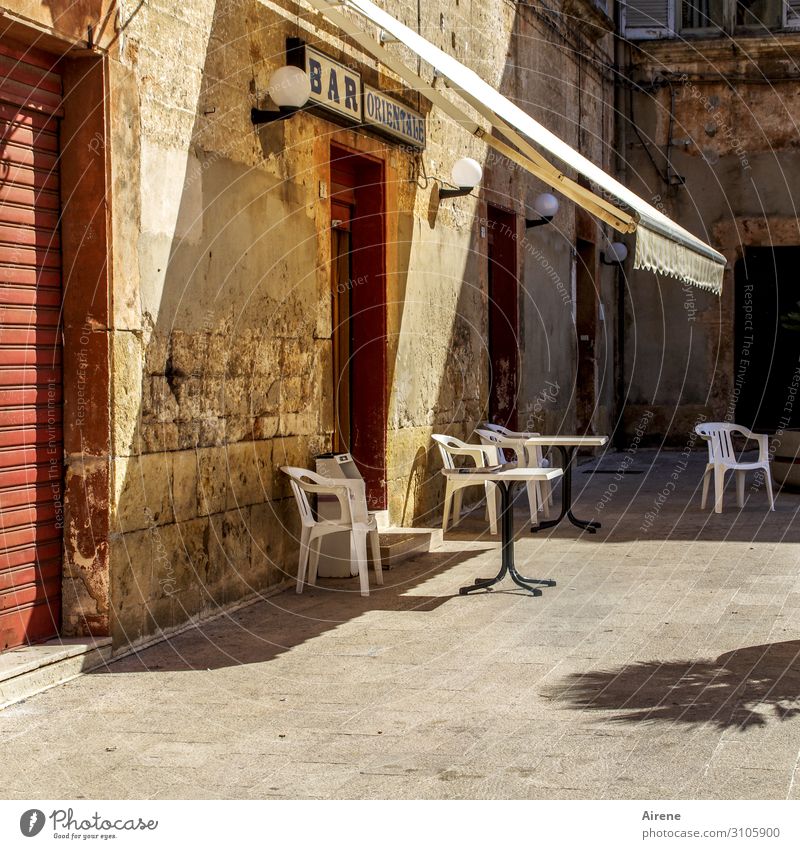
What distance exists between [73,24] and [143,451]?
6.19ft

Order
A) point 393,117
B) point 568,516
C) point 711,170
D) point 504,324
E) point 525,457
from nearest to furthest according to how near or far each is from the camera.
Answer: point 393,117 < point 568,516 < point 525,457 < point 504,324 < point 711,170

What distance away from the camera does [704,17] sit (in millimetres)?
17609

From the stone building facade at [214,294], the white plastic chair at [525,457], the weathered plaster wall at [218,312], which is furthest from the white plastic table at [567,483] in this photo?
the weathered plaster wall at [218,312]

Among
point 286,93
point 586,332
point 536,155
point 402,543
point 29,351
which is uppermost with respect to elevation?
point 286,93

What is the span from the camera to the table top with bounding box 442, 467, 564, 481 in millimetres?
7430

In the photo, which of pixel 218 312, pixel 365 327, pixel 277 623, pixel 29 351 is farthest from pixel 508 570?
pixel 29 351

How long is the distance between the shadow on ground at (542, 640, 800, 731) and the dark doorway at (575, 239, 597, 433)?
1055 centimetres

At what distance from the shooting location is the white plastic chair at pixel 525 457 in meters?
10.2

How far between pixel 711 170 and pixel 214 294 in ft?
39.4

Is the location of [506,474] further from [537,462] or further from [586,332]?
[586,332]

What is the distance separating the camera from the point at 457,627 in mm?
6426

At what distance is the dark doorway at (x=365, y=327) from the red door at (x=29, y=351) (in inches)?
143

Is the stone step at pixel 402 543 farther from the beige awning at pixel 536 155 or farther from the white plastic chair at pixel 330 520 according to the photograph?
the beige awning at pixel 536 155

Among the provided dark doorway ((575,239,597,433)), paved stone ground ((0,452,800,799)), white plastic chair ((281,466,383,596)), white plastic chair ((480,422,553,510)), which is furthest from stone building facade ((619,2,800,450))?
white plastic chair ((281,466,383,596))
